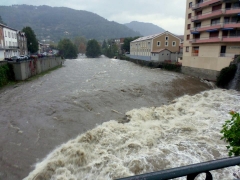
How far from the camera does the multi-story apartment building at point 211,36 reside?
80.6 feet

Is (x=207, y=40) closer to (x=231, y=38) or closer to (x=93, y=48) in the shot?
(x=231, y=38)

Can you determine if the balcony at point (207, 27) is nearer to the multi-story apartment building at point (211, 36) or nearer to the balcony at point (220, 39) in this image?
the multi-story apartment building at point (211, 36)

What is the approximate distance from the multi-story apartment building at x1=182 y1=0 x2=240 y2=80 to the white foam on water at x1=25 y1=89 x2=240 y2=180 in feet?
52.1

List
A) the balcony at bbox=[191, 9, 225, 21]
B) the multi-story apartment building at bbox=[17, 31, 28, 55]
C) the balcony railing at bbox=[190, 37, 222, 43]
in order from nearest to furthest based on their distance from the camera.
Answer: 1. the balcony at bbox=[191, 9, 225, 21]
2. the balcony railing at bbox=[190, 37, 222, 43]
3. the multi-story apartment building at bbox=[17, 31, 28, 55]

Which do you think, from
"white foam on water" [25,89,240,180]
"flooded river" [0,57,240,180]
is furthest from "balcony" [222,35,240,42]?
"white foam on water" [25,89,240,180]

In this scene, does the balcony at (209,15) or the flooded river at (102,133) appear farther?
the balcony at (209,15)

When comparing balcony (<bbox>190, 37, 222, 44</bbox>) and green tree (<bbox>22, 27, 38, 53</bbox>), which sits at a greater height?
green tree (<bbox>22, 27, 38, 53</bbox>)

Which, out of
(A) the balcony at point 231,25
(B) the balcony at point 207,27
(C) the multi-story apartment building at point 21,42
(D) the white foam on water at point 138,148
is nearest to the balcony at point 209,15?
(B) the balcony at point 207,27

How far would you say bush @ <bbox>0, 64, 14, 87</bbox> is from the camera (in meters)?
18.5

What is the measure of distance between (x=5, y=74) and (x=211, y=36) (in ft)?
94.1

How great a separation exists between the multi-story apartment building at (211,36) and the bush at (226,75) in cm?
160

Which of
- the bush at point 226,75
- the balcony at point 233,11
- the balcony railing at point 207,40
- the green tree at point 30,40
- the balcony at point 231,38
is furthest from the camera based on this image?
the green tree at point 30,40

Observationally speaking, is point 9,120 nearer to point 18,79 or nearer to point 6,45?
point 18,79

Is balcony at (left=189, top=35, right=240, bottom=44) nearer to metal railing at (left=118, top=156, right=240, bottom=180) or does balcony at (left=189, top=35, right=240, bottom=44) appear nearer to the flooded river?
the flooded river
